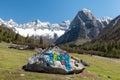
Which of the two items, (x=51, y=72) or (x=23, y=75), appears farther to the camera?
(x=51, y=72)

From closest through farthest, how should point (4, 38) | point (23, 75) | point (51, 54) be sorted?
point (23, 75)
point (51, 54)
point (4, 38)

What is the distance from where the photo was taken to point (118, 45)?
196625 mm

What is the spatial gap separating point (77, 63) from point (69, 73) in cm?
308

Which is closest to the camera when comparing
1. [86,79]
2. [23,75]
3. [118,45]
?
[23,75]

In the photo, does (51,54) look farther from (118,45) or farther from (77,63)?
(118,45)

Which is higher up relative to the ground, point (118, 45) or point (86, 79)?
point (118, 45)

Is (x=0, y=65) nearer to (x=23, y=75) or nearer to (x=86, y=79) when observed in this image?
(x=23, y=75)

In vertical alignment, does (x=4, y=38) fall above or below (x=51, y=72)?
above

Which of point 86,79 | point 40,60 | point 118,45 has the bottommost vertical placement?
point 86,79

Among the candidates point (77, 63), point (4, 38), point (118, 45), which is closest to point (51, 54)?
point (77, 63)

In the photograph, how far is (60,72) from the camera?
1449 inches

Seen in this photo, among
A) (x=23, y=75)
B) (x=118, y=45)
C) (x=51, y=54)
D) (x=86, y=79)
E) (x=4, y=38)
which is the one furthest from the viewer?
(x=118, y=45)

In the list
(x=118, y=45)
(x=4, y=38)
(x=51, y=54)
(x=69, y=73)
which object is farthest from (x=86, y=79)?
(x=118, y=45)

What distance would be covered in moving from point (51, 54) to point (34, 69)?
3.00m
